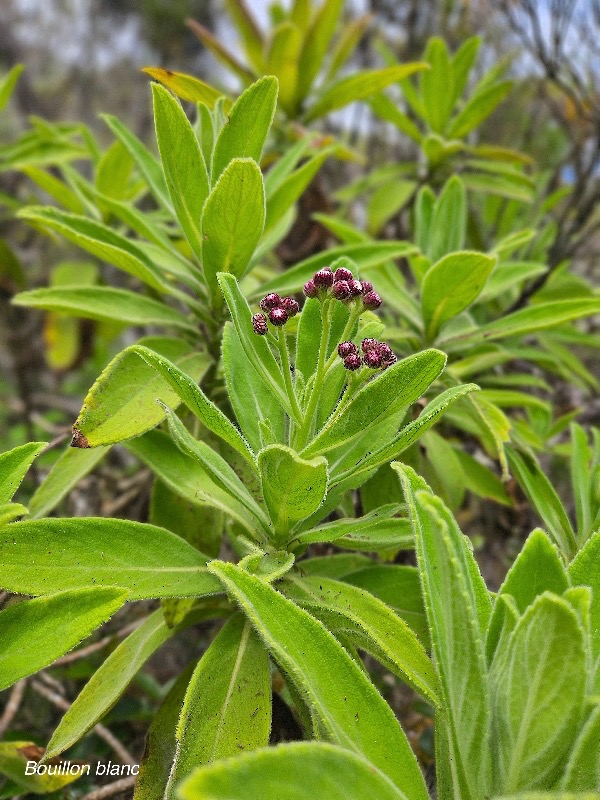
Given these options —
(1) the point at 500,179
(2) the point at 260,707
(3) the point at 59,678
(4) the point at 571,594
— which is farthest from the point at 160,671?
(1) the point at 500,179

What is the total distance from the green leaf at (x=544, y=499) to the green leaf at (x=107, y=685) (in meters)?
0.65

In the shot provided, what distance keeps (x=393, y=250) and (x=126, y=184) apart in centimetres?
85

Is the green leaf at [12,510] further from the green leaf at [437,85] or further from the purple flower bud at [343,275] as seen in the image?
the green leaf at [437,85]

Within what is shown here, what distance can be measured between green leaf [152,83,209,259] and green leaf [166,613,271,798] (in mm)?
658

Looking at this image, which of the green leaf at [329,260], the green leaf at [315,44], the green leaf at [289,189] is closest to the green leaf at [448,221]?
the green leaf at [329,260]

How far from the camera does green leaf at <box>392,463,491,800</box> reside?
0.65m

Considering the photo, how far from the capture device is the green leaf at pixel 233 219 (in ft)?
3.09

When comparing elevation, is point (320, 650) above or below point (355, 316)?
below

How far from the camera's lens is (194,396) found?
80 cm

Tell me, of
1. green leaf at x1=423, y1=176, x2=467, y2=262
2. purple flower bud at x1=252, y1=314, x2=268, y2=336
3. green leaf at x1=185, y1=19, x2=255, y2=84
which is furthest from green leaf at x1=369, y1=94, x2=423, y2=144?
purple flower bud at x1=252, y1=314, x2=268, y2=336

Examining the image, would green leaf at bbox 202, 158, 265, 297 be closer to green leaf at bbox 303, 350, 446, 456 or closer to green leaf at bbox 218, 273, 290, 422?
green leaf at bbox 218, 273, 290, 422

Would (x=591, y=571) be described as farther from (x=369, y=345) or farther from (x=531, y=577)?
(x=369, y=345)

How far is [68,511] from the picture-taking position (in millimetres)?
1955

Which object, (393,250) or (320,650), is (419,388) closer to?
(320,650)
